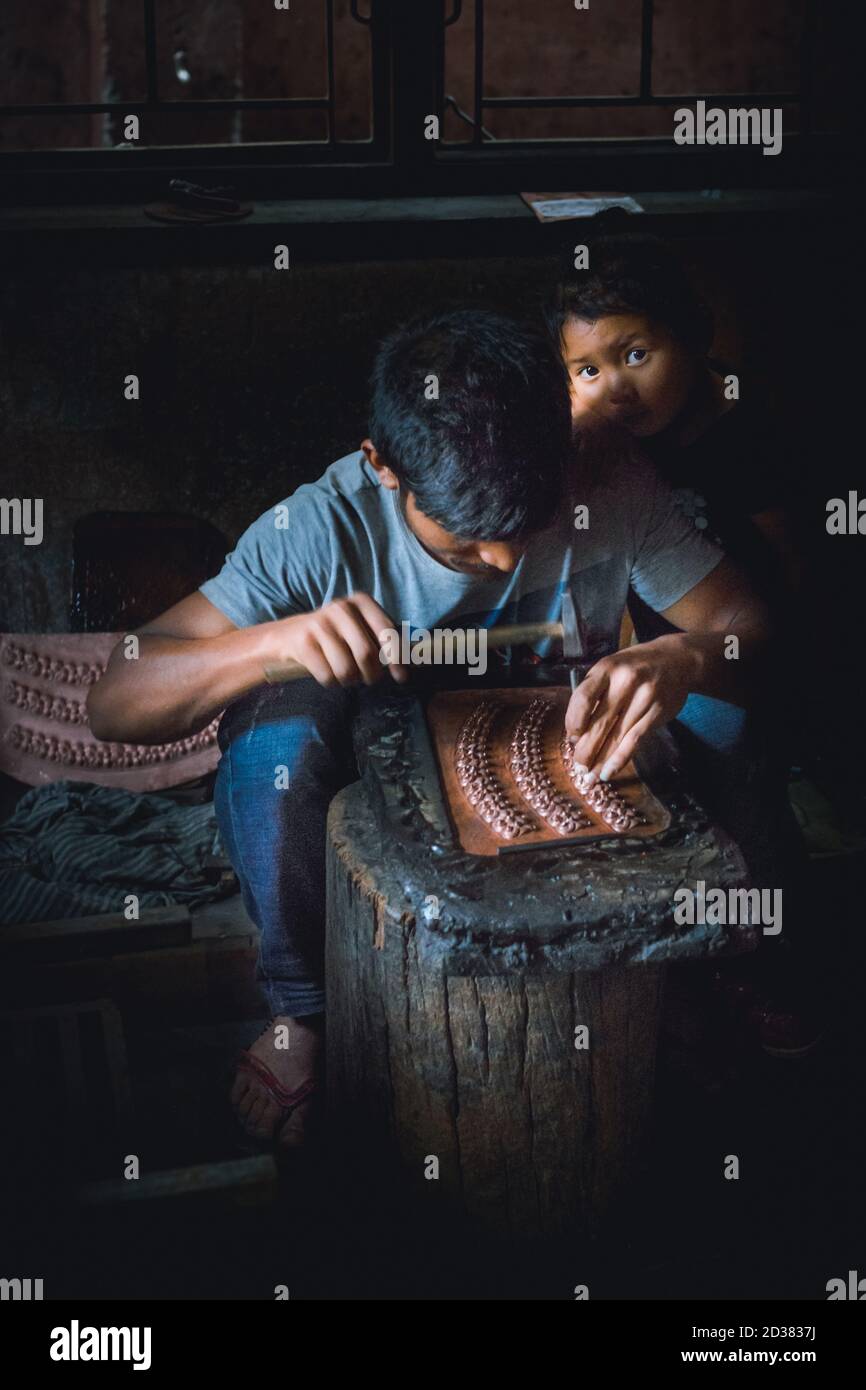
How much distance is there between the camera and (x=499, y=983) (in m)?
2.82

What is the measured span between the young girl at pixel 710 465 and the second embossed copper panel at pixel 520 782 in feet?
1.48

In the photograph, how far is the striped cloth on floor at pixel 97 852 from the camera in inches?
146

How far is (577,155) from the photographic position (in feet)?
11.9

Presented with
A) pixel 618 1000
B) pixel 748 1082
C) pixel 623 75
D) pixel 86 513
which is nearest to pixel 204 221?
pixel 86 513

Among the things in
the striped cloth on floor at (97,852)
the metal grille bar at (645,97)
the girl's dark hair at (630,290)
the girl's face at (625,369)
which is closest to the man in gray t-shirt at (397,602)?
the girl's face at (625,369)

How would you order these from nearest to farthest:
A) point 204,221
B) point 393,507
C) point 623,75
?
point 393,507, point 204,221, point 623,75

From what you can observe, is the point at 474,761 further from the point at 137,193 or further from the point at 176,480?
the point at 137,193

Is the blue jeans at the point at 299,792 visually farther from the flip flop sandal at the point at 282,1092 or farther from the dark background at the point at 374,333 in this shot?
the dark background at the point at 374,333

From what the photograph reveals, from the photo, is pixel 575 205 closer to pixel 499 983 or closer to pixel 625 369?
pixel 625 369

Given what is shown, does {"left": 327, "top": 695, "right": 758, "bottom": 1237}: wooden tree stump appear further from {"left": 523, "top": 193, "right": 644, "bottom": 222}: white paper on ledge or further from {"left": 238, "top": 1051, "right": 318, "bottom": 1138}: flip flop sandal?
{"left": 523, "top": 193, "right": 644, "bottom": 222}: white paper on ledge

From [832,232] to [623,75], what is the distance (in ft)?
18.2

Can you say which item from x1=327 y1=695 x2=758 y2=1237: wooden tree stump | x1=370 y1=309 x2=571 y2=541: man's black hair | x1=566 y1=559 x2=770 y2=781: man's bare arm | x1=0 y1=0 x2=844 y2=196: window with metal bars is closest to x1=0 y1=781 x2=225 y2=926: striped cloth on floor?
x1=327 y1=695 x2=758 y2=1237: wooden tree stump

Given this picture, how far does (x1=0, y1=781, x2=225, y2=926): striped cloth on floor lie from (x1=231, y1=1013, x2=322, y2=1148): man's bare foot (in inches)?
19.3

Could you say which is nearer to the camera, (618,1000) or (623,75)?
(618,1000)
